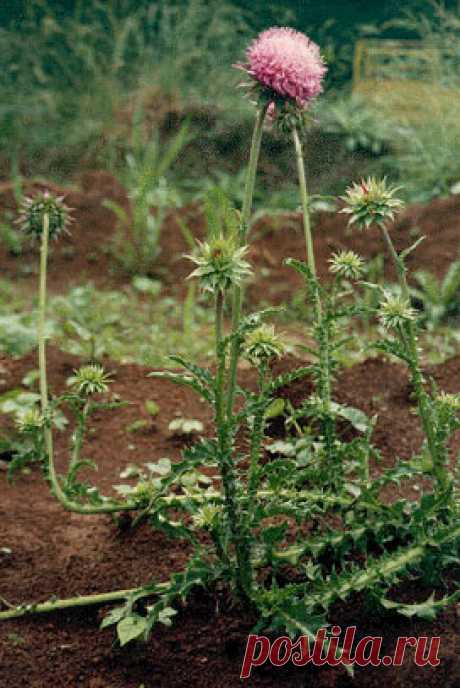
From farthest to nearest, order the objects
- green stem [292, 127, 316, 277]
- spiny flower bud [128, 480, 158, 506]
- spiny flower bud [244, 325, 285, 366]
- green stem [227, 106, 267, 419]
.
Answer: spiny flower bud [128, 480, 158, 506] → green stem [292, 127, 316, 277] → spiny flower bud [244, 325, 285, 366] → green stem [227, 106, 267, 419]

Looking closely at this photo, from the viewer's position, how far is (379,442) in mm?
2754

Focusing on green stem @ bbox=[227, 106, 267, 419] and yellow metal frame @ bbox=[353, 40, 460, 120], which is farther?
yellow metal frame @ bbox=[353, 40, 460, 120]

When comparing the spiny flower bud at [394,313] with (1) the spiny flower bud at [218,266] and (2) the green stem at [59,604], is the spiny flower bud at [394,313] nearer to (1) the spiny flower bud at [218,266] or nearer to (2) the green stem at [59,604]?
(1) the spiny flower bud at [218,266]

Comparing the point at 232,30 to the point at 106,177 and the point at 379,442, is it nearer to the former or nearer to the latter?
→ the point at 106,177

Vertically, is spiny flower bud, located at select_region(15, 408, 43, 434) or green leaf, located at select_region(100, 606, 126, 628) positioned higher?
spiny flower bud, located at select_region(15, 408, 43, 434)

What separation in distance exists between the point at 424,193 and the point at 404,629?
4.16 meters

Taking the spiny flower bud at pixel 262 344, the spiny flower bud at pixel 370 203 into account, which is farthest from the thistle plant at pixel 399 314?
the spiny flower bud at pixel 262 344

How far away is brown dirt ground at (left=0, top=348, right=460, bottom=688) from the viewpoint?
1986mm

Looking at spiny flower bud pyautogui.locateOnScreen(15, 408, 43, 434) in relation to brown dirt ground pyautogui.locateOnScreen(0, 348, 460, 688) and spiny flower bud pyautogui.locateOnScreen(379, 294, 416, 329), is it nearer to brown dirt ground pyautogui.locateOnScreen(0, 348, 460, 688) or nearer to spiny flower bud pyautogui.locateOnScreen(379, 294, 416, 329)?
brown dirt ground pyautogui.locateOnScreen(0, 348, 460, 688)

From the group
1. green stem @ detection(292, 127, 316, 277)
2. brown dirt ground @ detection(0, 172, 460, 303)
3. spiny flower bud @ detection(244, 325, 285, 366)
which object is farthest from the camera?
brown dirt ground @ detection(0, 172, 460, 303)

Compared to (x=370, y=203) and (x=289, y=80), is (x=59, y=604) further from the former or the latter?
(x=289, y=80)

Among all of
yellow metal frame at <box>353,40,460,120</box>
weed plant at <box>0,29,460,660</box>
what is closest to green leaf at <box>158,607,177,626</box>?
weed plant at <box>0,29,460,660</box>

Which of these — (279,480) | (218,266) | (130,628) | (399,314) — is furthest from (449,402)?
(130,628)

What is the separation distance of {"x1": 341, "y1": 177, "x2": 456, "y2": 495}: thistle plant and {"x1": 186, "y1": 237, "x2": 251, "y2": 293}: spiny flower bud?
33cm
